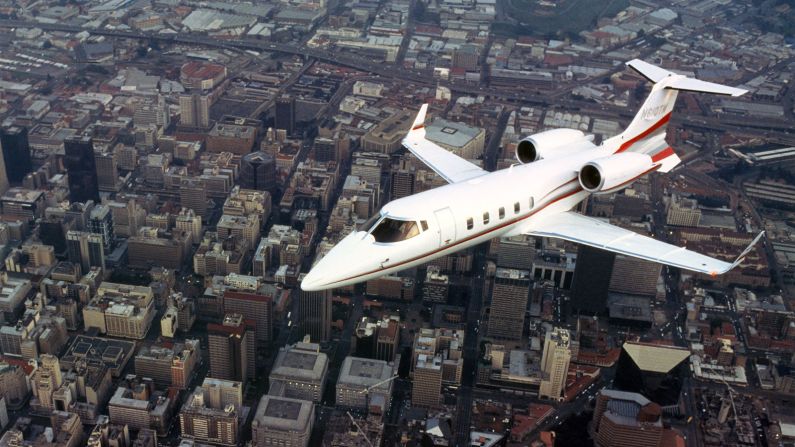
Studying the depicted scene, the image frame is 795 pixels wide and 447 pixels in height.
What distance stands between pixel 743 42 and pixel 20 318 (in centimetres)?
12781

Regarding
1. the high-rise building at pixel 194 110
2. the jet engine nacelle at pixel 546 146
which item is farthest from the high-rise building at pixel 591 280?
the high-rise building at pixel 194 110

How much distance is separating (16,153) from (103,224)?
69.9 feet

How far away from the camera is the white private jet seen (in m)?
30.0

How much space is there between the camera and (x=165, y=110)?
111 meters

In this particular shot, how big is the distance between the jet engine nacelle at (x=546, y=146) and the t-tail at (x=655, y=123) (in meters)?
2.06

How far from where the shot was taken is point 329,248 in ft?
258

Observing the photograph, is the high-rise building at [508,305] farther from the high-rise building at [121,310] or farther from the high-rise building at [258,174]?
the high-rise building at [258,174]

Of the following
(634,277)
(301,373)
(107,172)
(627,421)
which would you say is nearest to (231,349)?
(301,373)

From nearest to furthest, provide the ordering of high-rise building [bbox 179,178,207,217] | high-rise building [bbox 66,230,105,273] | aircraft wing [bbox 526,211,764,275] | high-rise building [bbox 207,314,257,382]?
aircraft wing [bbox 526,211,764,275]
high-rise building [bbox 207,314,257,382]
high-rise building [bbox 66,230,105,273]
high-rise building [bbox 179,178,207,217]

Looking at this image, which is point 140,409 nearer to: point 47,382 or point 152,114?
point 47,382

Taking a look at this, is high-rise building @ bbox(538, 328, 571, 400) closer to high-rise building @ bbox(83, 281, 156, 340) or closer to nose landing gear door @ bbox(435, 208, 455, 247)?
high-rise building @ bbox(83, 281, 156, 340)

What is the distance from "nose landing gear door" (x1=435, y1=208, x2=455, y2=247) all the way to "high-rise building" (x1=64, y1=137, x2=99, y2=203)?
67.6 meters

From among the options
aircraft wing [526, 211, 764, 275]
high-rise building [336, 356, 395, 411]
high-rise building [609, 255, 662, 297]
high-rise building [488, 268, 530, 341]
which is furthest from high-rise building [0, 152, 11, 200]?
aircraft wing [526, 211, 764, 275]

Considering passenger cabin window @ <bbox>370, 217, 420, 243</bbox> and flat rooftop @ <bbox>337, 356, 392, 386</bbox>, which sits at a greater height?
passenger cabin window @ <bbox>370, 217, 420, 243</bbox>
